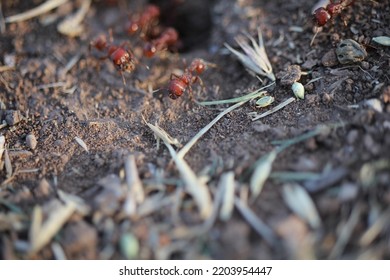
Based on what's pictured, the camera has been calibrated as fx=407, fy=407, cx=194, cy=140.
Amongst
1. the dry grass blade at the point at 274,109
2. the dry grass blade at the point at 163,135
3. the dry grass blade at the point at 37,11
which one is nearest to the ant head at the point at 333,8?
the dry grass blade at the point at 274,109

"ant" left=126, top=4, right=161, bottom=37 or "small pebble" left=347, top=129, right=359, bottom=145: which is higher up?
"ant" left=126, top=4, right=161, bottom=37

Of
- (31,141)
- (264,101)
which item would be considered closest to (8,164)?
(31,141)

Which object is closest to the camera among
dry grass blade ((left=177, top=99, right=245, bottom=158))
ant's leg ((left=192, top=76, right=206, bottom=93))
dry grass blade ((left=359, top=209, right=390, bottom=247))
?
dry grass blade ((left=359, top=209, right=390, bottom=247))

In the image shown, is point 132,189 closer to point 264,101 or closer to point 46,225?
point 46,225

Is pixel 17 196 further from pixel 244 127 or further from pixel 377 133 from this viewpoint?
pixel 377 133

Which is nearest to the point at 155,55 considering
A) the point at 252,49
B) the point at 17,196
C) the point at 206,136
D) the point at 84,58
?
the point at 84,58

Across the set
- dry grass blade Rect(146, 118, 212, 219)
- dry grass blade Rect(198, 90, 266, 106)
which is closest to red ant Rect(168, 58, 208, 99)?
dry grass blade Rect(198, 90, 266, 106)

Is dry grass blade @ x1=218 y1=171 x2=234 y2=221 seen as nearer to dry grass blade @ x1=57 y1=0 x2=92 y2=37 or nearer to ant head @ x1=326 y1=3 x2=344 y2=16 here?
ant head @ x1=326 y1=3 x2=344 y2=16
